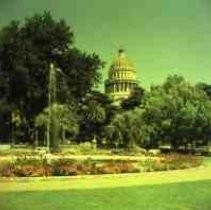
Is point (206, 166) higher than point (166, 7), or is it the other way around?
point (166, 7)

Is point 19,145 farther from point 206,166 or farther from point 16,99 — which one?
point 206,166

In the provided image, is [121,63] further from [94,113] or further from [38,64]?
[94,113]

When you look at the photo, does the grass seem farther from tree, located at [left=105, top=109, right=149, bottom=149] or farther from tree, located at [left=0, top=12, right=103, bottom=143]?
tree, located at [left=105, top=109, right=149, bottom=149]

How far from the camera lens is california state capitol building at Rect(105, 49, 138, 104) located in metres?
3.88

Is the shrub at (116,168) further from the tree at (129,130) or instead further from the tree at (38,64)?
the tree at (38,64)

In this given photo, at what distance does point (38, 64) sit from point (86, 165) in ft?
5.41

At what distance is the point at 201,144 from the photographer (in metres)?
6.40

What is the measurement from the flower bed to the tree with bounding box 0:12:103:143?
1.45ft

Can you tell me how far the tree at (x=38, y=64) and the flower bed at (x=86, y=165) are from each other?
1.45ft

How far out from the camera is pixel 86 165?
6164 millimetres

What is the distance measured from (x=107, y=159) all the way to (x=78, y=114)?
71 centimetres

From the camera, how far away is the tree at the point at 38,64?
4062 millimetres

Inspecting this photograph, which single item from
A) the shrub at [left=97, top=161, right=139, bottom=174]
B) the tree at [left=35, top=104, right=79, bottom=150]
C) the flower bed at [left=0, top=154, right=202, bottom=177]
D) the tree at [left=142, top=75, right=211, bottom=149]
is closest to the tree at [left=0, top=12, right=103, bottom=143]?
the tree at [left=35, top=104, right=79, bottom=150]

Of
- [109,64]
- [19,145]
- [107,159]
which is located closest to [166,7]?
[109,64]
